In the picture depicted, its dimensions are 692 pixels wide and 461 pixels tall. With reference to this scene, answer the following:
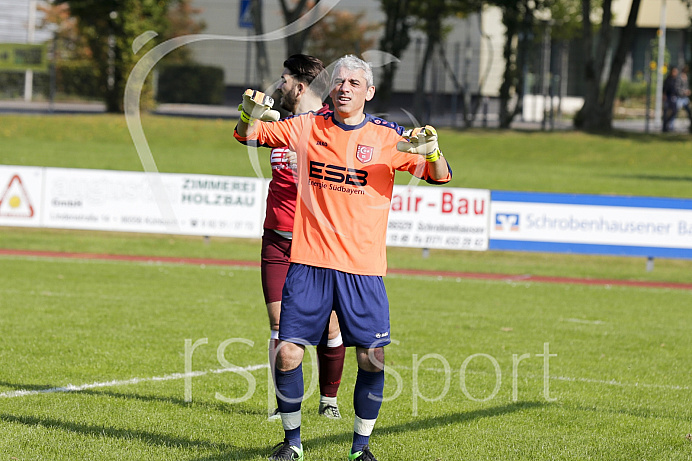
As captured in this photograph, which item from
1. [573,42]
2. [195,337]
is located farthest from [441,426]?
[573,42]

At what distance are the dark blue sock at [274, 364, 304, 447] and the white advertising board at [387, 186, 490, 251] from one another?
13.2 meters

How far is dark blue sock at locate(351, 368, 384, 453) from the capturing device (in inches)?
214

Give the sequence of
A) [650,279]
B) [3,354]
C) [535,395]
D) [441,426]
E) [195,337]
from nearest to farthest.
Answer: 1. [441,426]
2. [535,395]
3. [3,354]
4. [195,337]
5. [650,279]

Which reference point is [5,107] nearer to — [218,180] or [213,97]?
[213,97]

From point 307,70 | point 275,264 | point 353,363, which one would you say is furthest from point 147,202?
point 307,70

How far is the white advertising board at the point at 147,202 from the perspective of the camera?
61.6ft

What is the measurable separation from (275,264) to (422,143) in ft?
6.51

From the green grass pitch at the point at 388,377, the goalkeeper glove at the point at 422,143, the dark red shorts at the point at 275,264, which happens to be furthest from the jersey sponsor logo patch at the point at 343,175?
the green grass pitch at the point at 388,377

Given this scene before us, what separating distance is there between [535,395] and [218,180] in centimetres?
1209

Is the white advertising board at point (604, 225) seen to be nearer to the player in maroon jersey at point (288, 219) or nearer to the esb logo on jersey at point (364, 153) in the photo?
the player in maroon jersey at point (288, 219)

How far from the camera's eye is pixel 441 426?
650 centimetres

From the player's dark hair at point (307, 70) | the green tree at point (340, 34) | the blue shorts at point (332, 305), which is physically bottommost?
the blue shorts at point (332, 305)

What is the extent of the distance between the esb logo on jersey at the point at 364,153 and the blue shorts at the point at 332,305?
66cm

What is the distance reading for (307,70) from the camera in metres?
6.49
